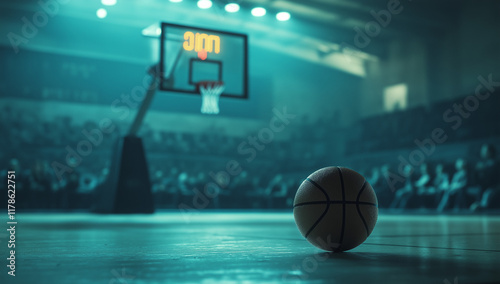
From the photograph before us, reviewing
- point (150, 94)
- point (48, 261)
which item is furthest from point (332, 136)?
point (48, 261)

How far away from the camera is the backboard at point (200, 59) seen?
21.4 feet

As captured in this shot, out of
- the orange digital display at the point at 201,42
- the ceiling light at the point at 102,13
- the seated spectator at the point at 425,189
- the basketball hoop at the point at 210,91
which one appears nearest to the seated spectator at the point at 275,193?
the seated spectator at the point at 425,189

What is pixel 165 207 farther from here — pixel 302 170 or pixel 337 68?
pixel 337 68

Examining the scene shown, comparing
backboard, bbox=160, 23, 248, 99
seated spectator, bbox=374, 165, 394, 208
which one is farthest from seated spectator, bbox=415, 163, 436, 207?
backboard, bbox=160, 23, 248, 99

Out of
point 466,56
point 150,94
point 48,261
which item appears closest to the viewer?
point 48,261

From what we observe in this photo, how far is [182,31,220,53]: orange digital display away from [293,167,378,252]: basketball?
5.05 m

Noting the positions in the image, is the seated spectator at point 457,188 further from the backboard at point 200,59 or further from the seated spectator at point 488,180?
the backboard at point 200,59

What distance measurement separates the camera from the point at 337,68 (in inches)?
575

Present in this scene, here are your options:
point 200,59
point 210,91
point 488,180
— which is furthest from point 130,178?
point 488,180

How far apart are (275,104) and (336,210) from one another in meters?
13.5

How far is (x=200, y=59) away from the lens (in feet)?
22.2

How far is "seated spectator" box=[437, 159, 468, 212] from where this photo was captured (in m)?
9.45

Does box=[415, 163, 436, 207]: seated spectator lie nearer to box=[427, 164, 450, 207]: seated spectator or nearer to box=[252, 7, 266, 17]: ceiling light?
box=[427, 164, 450, 207]: seated spectator

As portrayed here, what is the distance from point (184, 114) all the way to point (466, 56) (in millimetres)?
7615
